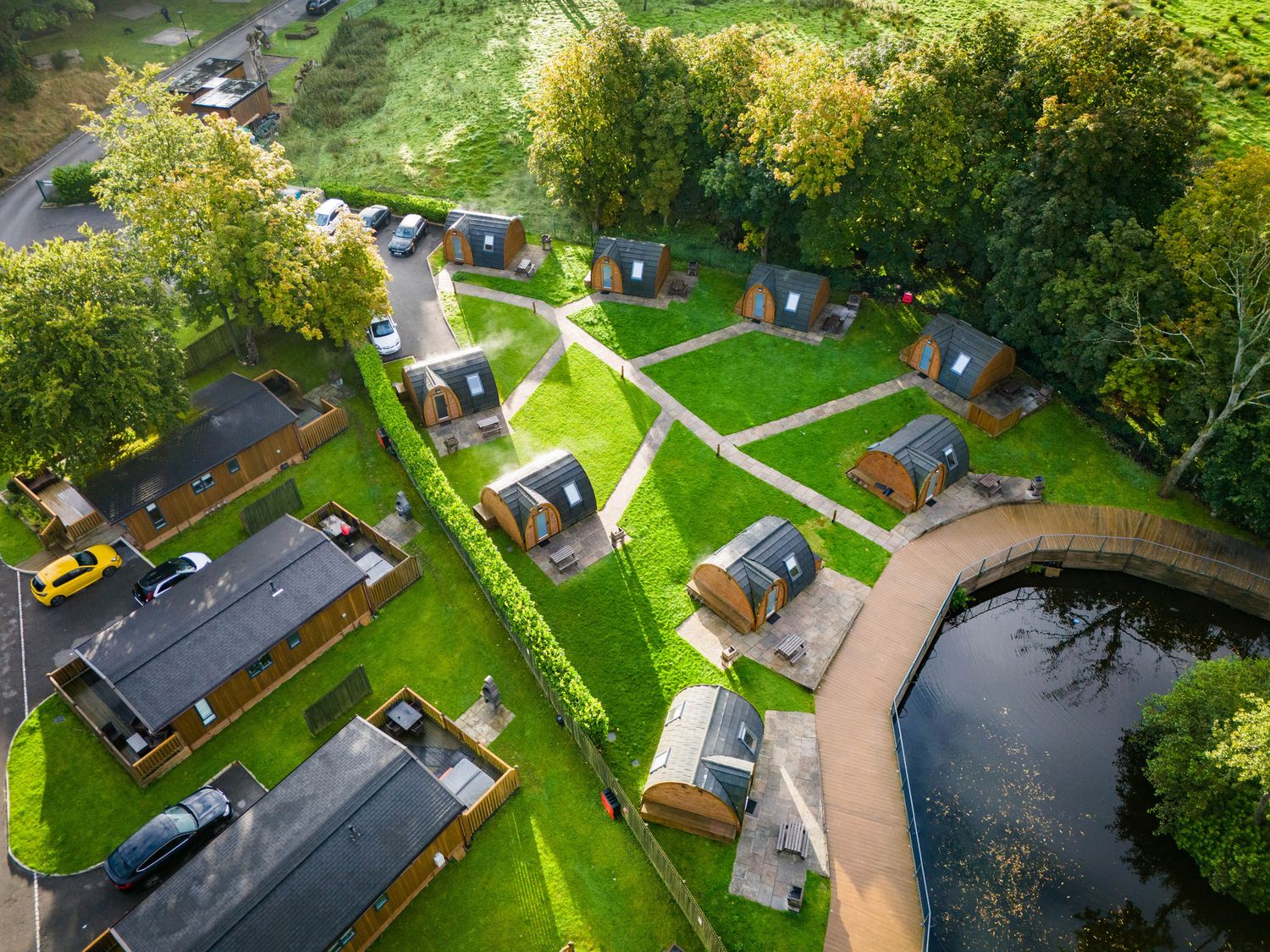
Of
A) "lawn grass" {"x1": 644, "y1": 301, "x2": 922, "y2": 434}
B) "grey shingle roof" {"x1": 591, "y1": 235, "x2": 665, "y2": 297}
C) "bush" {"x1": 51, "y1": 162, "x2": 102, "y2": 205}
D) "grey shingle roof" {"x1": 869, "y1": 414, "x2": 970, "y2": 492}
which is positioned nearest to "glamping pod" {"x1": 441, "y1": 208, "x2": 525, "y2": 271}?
"grey shingle roof" {"x1": 591, "y1": 235, "x2": 665, "y2": 297}

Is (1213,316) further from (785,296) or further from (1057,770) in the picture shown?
(785,296)

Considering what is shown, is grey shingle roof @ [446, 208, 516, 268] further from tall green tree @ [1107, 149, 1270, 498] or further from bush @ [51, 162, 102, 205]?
tall green tree @ [1107, 149, 1270, 498]

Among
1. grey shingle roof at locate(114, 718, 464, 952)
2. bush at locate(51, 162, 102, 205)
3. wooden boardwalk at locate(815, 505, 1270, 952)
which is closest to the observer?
grey shingle roof at locate(114, 718, 464, 952)

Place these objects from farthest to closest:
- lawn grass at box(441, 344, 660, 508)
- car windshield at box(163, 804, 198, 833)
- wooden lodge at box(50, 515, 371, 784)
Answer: lawn grass at box(441, 344, 660, 508) → wooden lodge at box(50, 515, 371, 784) → car windshield at box(163, 804, 198, 833)

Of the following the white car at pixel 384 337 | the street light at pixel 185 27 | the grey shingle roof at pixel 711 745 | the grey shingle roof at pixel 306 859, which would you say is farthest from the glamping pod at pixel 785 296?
the street light at pixel 185 27

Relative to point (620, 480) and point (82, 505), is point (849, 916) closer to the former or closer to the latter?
point (620, 480)

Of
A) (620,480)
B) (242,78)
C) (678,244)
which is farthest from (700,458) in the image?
(242,78)

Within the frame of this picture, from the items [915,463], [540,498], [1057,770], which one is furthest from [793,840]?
[915,463]
